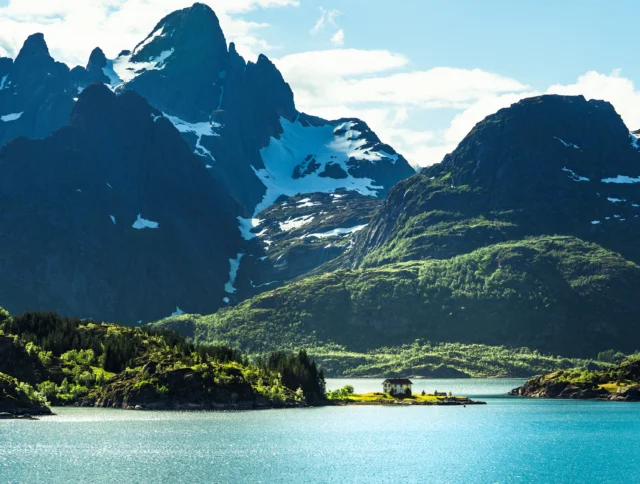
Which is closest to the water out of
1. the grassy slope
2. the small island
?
the small island

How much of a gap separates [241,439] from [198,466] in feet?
106

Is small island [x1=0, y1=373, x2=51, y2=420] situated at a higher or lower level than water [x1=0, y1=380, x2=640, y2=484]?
higher

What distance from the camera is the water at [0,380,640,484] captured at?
419 feet

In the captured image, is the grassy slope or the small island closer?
the small island

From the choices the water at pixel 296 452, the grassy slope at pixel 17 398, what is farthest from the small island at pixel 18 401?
the water at pixel 296 452

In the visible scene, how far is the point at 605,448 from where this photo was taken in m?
166

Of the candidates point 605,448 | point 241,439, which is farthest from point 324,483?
point 605,448

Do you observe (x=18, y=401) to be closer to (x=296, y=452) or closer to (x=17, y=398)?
(x=17, y=398)

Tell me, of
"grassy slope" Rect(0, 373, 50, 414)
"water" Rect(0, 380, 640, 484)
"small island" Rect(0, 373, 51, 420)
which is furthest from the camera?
"grassy slope" Rect(0, 373, 50, 414)

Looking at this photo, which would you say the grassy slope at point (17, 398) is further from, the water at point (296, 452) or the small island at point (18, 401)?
the water at point (296, 452)

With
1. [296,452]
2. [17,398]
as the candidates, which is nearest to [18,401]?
[17,398]

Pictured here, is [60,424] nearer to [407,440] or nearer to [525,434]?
[407,440]

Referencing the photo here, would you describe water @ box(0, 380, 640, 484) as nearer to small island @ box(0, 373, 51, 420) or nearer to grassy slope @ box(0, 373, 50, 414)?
small island @ box(0, 373, 51, 420)

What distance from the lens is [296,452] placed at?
15112cm
